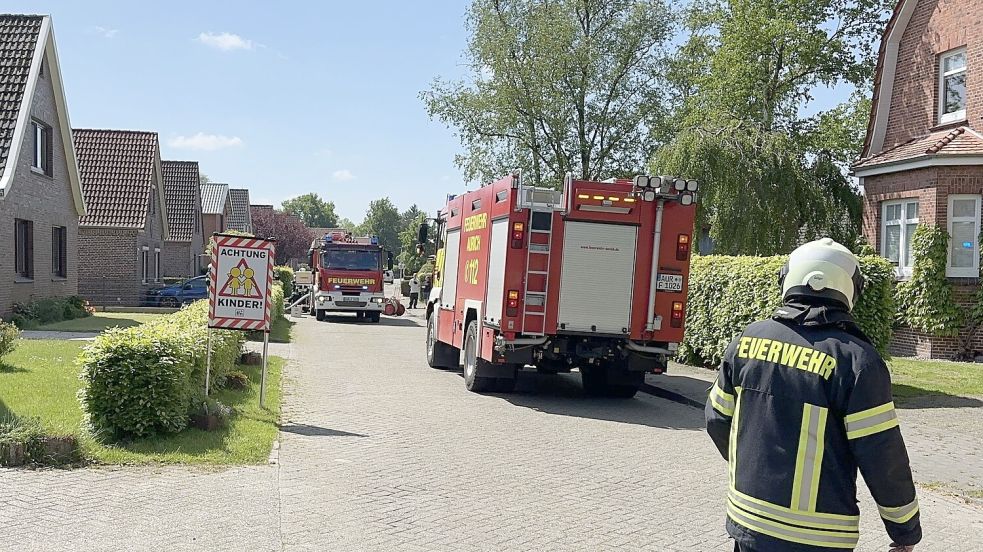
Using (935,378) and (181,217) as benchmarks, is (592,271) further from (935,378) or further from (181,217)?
(181,217)

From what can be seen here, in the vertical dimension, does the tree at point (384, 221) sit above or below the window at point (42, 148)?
above

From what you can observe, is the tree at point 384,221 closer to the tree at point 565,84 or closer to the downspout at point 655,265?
the tree at point 565,84

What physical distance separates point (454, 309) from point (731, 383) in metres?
11.6

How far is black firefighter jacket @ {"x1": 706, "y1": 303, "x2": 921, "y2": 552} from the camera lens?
3305 millimetres

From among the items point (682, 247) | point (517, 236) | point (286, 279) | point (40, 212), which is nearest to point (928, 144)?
point (682, 247)

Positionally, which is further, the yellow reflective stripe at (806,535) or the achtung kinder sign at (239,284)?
the achtung kinder sign at (239,284)

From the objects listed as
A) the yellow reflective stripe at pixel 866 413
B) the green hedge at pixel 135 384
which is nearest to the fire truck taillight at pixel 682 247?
the green hedge at pixel 135 384

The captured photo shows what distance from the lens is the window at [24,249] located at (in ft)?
76.2

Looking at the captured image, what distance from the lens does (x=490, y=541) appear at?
6.19 m

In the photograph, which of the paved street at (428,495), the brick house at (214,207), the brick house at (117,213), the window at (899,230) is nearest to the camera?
the paved street at (428,495)

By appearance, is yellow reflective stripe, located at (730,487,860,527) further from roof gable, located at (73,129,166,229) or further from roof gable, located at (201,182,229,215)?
roof gable, located at (201,182,229,215)

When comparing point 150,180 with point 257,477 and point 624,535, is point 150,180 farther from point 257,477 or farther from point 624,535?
point 624,535

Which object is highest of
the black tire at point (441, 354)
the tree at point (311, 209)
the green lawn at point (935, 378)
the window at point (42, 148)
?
the tree at point (311, 209)

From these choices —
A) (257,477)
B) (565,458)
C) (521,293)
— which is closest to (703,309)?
(521,293)
